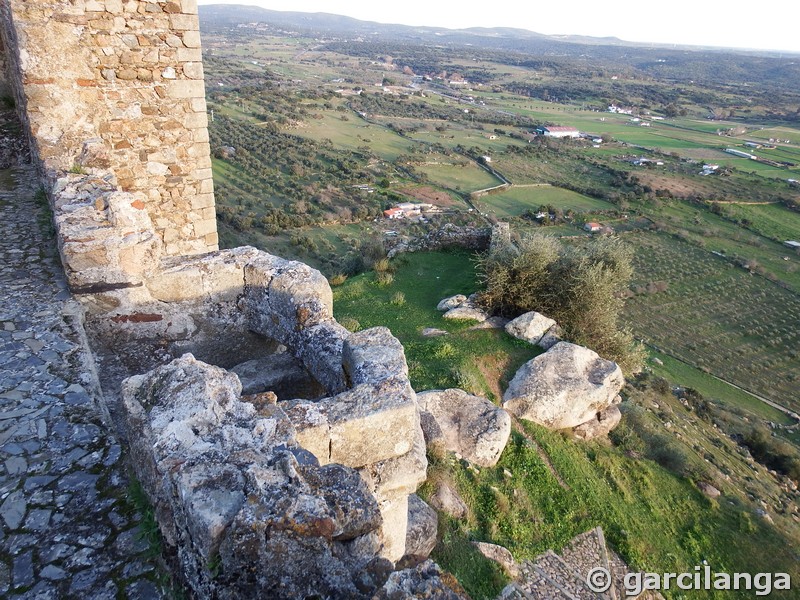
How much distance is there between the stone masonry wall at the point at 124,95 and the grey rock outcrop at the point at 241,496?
14.4 feet

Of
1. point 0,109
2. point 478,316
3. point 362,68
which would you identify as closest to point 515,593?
point 478,316

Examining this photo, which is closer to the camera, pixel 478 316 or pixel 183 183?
pixel 183 183

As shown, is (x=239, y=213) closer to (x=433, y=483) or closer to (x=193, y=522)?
(x=433, y=483)

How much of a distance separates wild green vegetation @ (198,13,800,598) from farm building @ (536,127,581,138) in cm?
188

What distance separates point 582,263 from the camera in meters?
11.8

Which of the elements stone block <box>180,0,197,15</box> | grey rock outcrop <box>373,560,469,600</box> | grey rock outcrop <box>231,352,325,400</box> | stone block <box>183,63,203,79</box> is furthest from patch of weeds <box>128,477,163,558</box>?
stone block <box>180,0,197,15</box>

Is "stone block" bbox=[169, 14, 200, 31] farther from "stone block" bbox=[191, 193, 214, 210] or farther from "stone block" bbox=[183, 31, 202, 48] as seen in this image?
"stone block" bbox=[191, 193, 214, 210]

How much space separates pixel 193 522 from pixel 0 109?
10.7 m

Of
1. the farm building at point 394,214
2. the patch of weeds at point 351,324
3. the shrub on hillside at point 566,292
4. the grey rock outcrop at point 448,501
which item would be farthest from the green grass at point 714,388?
the farm building at point 394,214

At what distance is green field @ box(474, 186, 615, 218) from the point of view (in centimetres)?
3919

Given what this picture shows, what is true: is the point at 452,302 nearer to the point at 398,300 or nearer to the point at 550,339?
the point at 398,300

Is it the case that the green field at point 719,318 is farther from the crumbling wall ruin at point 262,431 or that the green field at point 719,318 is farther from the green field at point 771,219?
the crumbling wall ruin at point 262,431

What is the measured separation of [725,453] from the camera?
1150 cm

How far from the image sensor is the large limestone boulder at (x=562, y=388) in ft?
30.5
